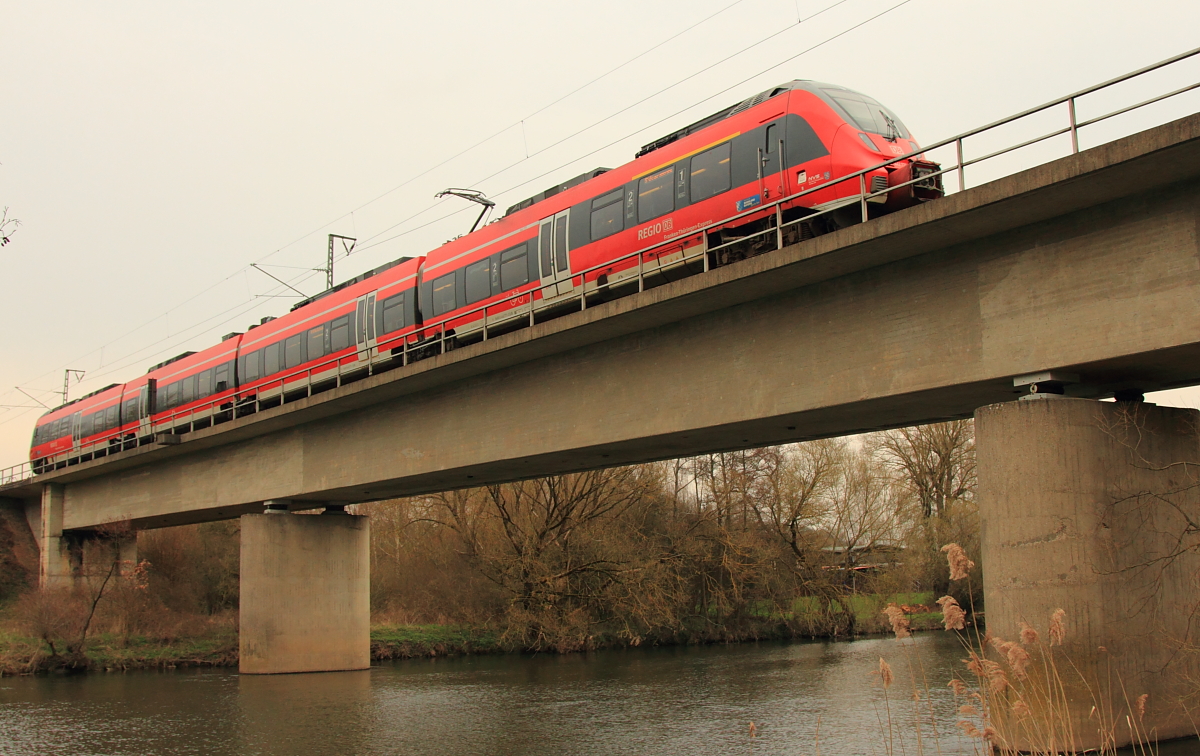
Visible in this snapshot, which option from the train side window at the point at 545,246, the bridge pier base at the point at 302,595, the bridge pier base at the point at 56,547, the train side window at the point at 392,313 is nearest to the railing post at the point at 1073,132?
the train side window at the point at 545,246

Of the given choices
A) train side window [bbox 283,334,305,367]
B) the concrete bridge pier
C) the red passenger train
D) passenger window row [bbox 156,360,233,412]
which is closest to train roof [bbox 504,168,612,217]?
the red passenger train

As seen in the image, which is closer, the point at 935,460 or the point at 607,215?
the point at 607,215

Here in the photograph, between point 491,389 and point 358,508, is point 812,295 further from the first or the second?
point 358,508

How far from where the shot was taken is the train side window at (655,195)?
20047mm

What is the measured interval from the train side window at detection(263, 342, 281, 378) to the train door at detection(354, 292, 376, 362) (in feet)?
15.3

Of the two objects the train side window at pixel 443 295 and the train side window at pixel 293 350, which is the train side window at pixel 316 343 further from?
the train side window at pixel 443 295

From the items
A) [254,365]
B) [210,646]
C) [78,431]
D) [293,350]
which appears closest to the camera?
[293,350]

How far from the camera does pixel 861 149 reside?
1753cm

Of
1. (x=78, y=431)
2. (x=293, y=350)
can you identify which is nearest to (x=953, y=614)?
(x=293, y=350)

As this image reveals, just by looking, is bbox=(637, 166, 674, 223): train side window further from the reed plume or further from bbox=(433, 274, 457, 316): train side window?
the reed plume

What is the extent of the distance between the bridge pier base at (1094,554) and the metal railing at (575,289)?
3.67 m

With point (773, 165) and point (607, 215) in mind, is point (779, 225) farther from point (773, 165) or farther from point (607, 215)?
point (607, 215)

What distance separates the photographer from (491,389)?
77.3 ft

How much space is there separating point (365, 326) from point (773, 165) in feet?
47.7
